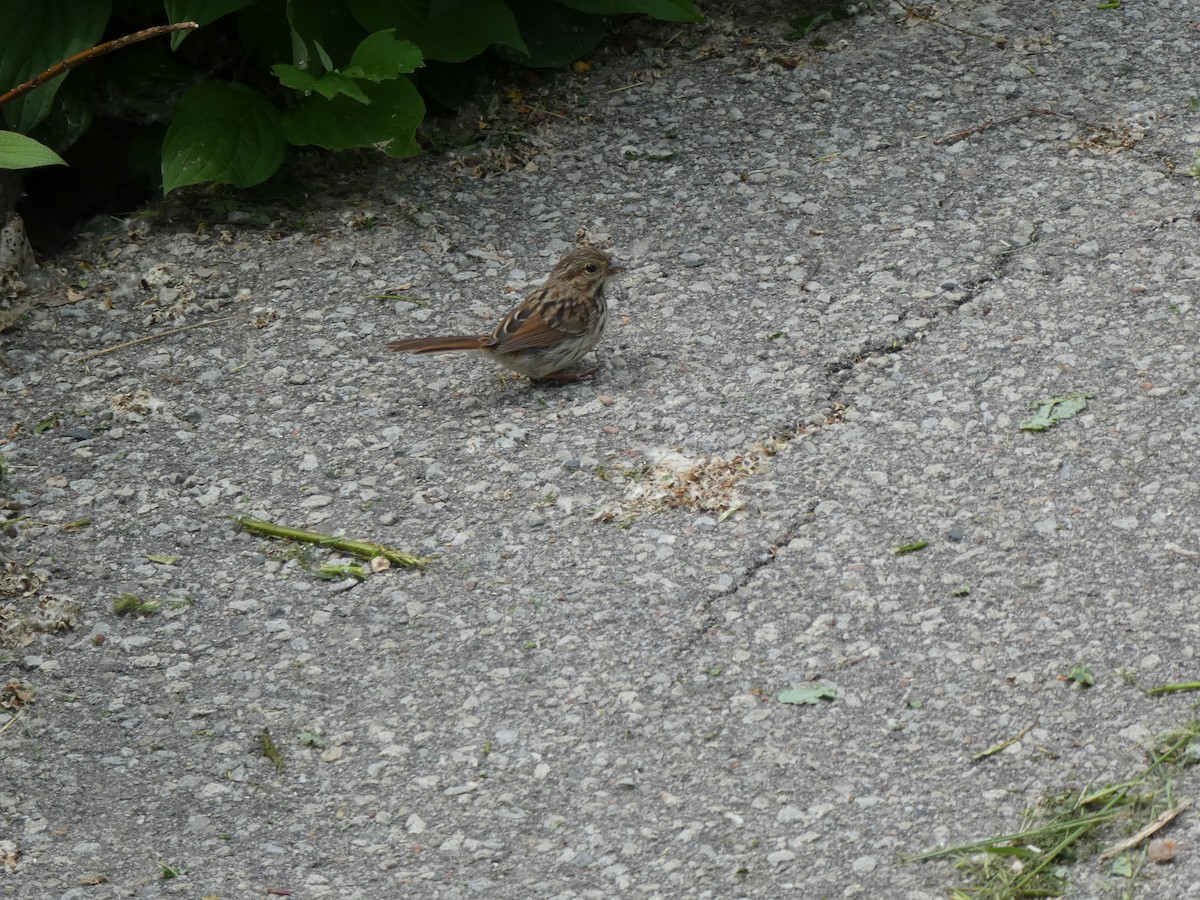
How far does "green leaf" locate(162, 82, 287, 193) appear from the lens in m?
5.86

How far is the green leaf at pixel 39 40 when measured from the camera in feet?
18.9

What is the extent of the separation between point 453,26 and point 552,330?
1.90 m

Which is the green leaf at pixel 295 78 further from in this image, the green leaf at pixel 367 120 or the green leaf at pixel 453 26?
the green leaf at pixel 453 26

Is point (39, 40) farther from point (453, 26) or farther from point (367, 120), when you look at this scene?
point (453, 26)

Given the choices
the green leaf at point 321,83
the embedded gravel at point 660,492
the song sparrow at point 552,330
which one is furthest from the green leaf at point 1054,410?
the green leaf at point 321,83

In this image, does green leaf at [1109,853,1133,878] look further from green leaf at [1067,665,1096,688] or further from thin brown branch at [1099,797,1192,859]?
green leaf at [1067,665,1096,688]

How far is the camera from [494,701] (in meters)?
4.04

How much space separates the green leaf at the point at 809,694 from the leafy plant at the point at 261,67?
3.14m

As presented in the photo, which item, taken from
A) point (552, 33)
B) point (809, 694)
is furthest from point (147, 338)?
point (809, 694)

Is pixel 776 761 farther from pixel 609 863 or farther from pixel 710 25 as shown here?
pixel 710 25

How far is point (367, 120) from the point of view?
6051 millimetres

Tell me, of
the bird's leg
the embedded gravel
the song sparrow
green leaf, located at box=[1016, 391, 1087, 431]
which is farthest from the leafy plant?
green leaf, located at box=[1016, 391, 1087, 431]

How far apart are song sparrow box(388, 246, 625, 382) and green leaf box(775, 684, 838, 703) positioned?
1.85 metres

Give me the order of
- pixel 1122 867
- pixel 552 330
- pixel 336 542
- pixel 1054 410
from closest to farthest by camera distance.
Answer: pixel 1122 867 → pixel 336 542 → pixel 1054 410 → pixel 552 330
